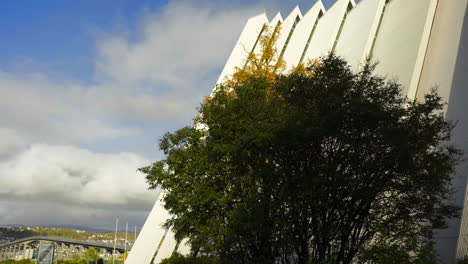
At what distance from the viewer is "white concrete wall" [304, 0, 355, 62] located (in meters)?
37.8

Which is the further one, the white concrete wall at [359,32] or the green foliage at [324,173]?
the white concrete wall at [359,32]

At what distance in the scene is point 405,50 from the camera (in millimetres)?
27906

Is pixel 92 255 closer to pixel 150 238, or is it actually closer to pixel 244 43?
pixel 150 238

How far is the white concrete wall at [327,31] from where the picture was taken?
37781 millimetres

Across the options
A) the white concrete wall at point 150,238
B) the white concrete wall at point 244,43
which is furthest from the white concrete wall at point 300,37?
the white concrete wall at point 150,238

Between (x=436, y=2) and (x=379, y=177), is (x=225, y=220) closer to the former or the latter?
(x=379, y=177)

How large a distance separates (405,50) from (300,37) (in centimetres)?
1789

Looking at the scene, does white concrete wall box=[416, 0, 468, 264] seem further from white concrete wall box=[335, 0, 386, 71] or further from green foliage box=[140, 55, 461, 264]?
white concrete wall box=[335, 0, 386, 71]

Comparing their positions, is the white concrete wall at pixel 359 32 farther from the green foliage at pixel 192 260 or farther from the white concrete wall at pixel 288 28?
the green foliage at pixel 192 260

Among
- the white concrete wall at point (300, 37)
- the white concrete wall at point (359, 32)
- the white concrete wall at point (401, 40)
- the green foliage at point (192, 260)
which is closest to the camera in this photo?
the green foliage at point (192, 260)

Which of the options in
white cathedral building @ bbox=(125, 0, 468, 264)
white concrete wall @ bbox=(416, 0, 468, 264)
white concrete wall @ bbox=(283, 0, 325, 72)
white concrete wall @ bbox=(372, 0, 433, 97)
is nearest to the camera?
white concrete wall @ bbox=(416, 0, 468, 264)

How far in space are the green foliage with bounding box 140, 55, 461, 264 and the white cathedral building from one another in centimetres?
326

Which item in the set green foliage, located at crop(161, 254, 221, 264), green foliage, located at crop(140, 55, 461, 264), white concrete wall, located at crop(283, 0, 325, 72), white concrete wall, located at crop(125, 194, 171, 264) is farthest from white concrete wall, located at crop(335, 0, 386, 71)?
white concrete wall, located at crop(125, 194, 171, 264)

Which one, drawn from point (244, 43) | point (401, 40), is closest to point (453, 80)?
point (401, 40)
